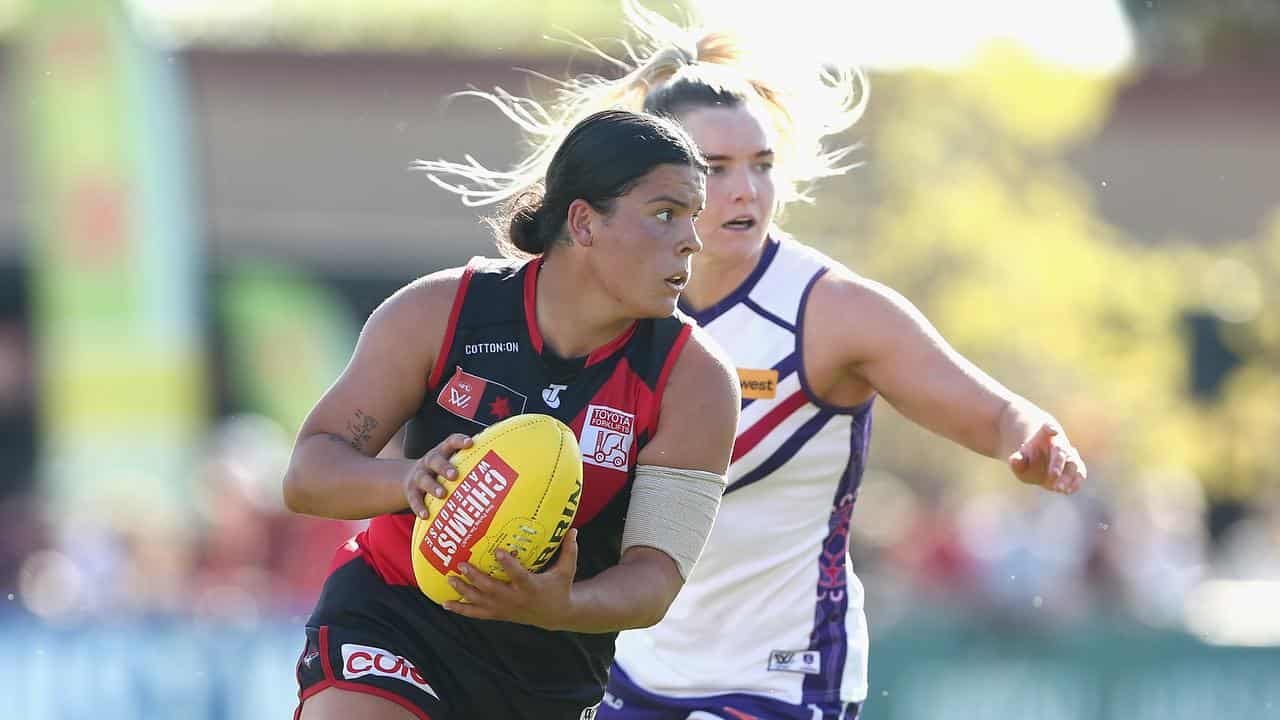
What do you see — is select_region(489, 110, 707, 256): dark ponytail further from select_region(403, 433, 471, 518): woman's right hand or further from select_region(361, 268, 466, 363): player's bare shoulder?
select_region(403, 433, 471, 518): woman's right hand

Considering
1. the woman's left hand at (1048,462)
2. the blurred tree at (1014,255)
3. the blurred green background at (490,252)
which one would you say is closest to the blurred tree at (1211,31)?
the blurred green background at (490,252)

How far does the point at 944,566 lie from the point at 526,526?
9.66m

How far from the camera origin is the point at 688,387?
12.3 feet

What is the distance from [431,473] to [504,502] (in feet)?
Answer: 0.52

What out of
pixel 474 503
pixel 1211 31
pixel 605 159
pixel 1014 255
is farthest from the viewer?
pixel 1211 31

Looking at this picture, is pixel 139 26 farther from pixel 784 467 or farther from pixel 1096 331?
pixel 784 467

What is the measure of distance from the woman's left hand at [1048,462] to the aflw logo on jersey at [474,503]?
1230mm

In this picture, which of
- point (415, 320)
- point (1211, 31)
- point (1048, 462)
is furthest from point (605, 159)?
point (1211, 31)

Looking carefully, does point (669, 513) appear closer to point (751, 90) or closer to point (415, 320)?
point (415, 320)

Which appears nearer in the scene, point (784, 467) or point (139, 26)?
point (784, 467)

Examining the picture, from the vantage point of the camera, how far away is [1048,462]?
13.0ft

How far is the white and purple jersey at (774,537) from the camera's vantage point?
4586 millimetres

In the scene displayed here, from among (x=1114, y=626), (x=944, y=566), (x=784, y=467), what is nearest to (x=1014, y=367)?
(x=944, y=566)

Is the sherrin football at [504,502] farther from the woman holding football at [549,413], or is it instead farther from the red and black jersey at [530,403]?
the red and black jersey at [530,403]
